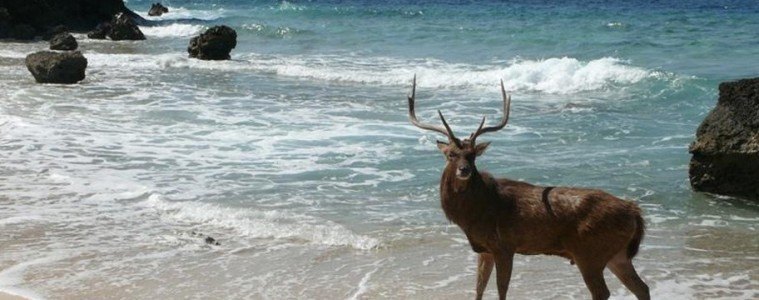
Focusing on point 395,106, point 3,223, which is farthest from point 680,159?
point 3,223

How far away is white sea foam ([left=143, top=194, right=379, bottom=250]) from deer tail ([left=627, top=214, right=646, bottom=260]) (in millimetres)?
2908

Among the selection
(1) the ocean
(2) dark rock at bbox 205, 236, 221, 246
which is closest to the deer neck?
(1) the ocean

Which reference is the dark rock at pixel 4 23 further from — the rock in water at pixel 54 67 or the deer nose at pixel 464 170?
the deer nose at pixel 464 170

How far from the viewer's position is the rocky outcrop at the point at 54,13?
125ft

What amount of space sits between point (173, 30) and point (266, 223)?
33.0 m

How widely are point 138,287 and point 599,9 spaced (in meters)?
41.0

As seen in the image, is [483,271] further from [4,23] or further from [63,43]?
[4,23]

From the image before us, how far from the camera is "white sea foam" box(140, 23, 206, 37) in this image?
4050 centimetres

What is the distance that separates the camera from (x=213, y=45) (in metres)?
29.3

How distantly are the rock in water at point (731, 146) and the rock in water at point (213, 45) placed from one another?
19.3 meters

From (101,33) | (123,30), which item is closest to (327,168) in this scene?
(123,30)

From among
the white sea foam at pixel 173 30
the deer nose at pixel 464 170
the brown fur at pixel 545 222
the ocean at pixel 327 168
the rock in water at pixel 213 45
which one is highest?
the deer nose at pixel 464 170

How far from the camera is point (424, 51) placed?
32.4 metres

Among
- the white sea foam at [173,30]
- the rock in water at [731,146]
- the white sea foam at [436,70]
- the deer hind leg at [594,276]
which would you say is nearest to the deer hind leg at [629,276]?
the deer hind leg at [594,276]
